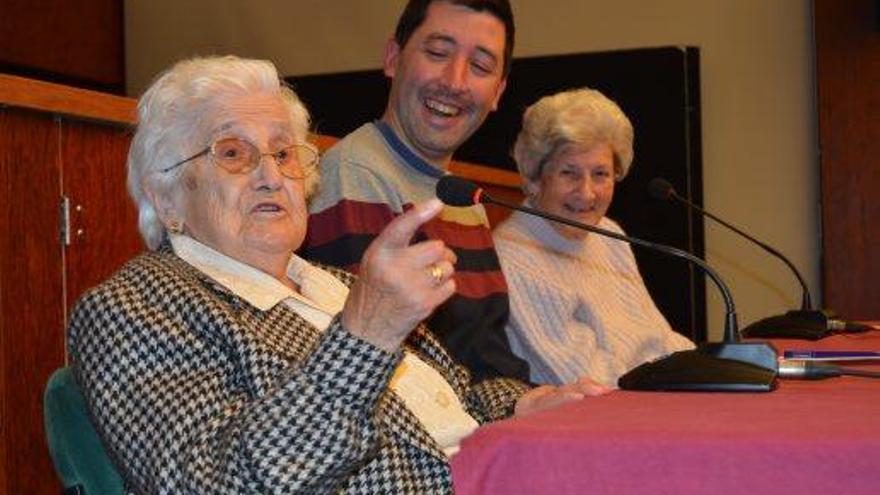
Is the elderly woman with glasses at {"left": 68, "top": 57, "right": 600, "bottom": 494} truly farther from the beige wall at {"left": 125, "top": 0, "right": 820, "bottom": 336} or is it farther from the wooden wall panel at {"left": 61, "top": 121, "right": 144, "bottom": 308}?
the beige wall at {"left": 125, "top": 0, "right": 820, "bottom": 336}

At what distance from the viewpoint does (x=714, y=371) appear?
1342 mm

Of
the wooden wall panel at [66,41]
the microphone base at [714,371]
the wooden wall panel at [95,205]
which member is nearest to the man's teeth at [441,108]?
the wooden wall panel at [95,205]

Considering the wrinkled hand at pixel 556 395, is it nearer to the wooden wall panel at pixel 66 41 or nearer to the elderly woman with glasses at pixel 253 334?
the elderly woman with glasses at pixel 253 334

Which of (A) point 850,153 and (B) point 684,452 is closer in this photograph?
(B) point 684,452

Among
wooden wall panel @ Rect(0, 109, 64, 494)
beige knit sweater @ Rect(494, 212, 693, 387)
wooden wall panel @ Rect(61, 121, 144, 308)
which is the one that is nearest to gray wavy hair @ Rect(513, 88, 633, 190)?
beige knit sweater @ Rect(494, 212, 693, 387)

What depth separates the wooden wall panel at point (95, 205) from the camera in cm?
205

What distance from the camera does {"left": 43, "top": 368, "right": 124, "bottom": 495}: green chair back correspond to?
4.53 ft

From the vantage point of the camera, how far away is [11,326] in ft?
6.20

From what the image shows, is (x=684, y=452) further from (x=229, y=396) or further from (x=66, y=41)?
(x=66, y=41)

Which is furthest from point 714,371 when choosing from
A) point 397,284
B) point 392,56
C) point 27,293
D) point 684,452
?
point 392,56

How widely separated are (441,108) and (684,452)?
130 centimetres

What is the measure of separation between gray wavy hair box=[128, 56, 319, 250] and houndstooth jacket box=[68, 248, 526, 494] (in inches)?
6.0

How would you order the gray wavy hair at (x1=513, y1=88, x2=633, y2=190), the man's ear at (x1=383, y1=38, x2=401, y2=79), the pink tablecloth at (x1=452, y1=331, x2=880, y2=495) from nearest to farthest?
the pink tablecloth at (x1=452, y1=331, x2=880, y2=495) → the man's ear at (x1=383, y1=38, x2=401, y2=79) → the gray wavy hair at (x1=513, y1=88, x2=633, y2=190)

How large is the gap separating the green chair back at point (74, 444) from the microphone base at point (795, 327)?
1.36m
